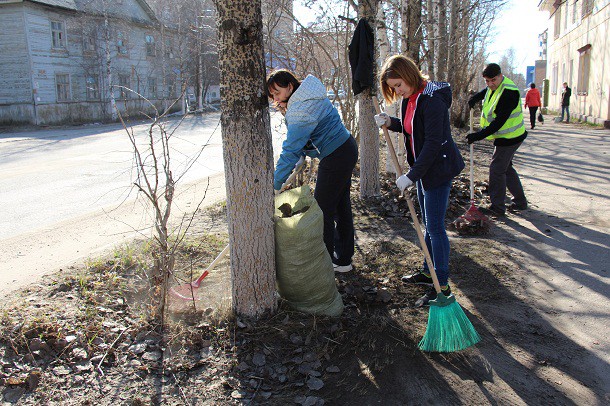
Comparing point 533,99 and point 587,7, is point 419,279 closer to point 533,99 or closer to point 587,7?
point 533,99

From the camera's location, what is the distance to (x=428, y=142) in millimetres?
3463

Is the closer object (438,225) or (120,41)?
(438,225)

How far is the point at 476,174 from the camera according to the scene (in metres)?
9.30

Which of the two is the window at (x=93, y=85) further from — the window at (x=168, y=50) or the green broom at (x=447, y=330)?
the green broom at (x=447, y=330)

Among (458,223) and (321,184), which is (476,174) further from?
(321,184)

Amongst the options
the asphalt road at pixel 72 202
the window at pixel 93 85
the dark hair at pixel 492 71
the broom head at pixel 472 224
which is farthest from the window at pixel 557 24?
the broom head at pixel 472 224

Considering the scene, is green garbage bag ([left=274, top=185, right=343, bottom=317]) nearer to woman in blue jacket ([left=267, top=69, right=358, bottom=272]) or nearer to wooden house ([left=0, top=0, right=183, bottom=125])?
woman in blue jacket ([left=267, top=69, right=358, bottom=272])

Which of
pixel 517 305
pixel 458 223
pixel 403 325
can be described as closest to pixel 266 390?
pixel 403 325

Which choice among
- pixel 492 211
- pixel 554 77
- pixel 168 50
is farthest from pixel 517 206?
pixel 168 50

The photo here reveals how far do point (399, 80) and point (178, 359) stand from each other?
233 centimetres

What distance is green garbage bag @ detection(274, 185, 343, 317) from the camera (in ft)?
10.7

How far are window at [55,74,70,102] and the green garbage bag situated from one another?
29.6m

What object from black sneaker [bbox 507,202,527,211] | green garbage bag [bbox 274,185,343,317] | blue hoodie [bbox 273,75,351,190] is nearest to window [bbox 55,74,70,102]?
black sneaker [bbox 507,202,527,211]

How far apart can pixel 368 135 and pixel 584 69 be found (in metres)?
19.5
